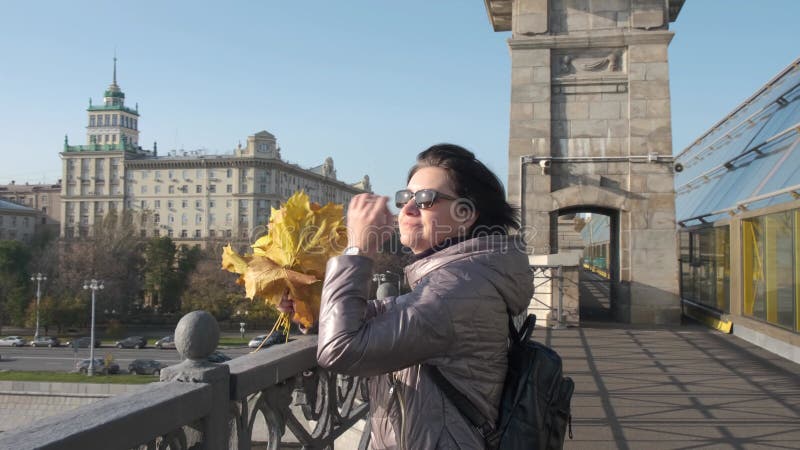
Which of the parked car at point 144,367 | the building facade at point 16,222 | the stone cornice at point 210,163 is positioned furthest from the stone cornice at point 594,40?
the building facade at point 16,222

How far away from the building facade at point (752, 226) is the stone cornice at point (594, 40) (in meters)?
3.08

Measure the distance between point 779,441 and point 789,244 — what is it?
5600mm

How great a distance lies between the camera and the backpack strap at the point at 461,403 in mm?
2047

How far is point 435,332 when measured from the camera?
1933 millimetres

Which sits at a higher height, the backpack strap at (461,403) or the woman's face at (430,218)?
the woman's face at (430,218)

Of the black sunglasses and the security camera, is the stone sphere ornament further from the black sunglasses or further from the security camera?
the security camera

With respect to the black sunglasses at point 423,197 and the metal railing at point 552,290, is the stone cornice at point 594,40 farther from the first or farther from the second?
the black sunglasses at point 423,197

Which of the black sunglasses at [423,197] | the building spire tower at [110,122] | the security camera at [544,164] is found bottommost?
the black sunglasses at [423,197]

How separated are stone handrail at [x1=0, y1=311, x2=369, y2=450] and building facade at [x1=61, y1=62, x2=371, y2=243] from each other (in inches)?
3643

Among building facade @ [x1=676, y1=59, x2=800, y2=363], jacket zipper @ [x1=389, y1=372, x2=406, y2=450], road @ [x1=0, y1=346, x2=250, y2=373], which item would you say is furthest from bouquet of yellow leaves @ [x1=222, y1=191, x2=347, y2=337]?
road @ [x1=0, y1=346, x2=250, y2=373]

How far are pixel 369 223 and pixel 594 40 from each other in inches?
554

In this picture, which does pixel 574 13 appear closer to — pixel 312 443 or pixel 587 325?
pixel 587 325

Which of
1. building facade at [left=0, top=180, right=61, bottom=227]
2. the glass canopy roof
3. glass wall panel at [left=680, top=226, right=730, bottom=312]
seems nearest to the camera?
the glass canopy roof

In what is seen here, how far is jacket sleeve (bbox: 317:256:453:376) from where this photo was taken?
6.22 feet
